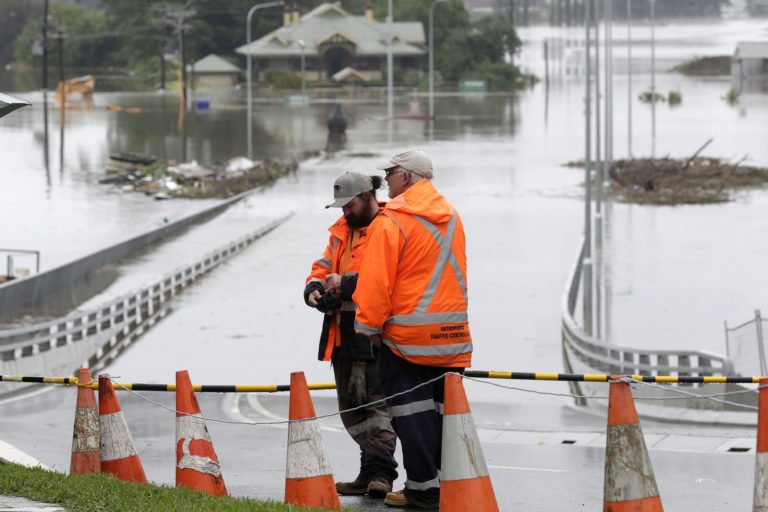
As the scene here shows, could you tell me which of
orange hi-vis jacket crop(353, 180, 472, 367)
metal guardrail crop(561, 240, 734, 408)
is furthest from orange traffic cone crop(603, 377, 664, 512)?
metal guardrail crop(561, 240, 734, 408)

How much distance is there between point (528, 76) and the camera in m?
169

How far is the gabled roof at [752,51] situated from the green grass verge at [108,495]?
15586 centimetres

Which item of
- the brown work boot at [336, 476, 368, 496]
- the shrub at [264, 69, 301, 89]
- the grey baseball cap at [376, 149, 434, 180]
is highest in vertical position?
the shrub at [264, 69, 301, 89]

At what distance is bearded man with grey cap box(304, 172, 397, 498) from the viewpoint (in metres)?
9.44

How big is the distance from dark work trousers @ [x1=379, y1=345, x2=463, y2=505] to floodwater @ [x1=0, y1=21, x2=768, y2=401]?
1345cm

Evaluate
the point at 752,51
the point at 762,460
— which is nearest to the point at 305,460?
the point at 762,460

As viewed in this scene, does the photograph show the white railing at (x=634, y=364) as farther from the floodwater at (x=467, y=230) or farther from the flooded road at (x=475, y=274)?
the floodwater at (x=467, y=230)

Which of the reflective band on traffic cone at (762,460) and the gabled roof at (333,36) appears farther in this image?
the gabled roof at (333,36)

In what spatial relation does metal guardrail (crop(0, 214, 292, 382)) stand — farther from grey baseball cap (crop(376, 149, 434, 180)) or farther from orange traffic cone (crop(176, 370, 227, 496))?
grey baseball cap (crop(376, 149, 434, 180))

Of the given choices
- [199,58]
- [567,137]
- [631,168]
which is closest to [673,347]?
[631,168]

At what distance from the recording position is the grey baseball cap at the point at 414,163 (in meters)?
9.09

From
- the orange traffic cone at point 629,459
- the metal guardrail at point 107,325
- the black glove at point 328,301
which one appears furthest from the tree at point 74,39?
the orange traffic cone at point 629,459

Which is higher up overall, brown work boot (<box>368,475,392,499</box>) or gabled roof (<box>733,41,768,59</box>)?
gabled roof (<box>733,41,768,59</box>)

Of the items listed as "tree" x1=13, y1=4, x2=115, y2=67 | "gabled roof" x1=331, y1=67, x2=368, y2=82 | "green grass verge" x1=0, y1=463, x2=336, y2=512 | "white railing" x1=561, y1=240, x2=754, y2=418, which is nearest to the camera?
"green grass verge" x1=0, y1=463, x2=336, y2=512
